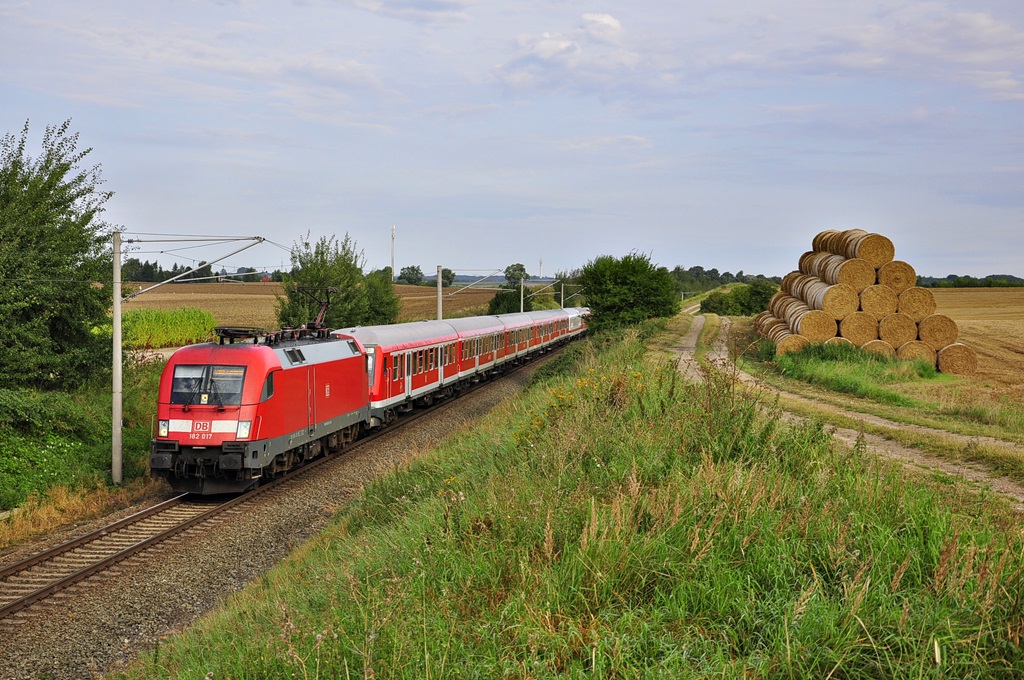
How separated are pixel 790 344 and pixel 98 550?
19760 millimetres

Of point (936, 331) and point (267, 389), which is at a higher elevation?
point (936, 331)

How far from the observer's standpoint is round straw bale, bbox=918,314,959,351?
81.5 feet

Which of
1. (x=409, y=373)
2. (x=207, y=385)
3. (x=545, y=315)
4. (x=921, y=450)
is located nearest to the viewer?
(x=921, y=450)

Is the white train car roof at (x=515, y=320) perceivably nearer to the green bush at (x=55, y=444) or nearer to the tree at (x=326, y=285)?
the tree at (x=326, y=285)

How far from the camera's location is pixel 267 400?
15.8 m

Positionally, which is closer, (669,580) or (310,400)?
(669,580)

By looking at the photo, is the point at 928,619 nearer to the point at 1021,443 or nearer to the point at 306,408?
the point at 1021,443

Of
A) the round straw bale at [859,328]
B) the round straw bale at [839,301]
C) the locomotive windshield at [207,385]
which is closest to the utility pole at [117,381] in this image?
the locomotive windshield at [207,385]

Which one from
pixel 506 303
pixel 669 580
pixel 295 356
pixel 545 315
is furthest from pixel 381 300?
pixel 669 580

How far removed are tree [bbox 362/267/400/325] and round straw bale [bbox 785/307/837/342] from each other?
25.3 meters

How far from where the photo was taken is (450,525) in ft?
23.8

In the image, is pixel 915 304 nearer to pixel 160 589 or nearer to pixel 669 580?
pixel 160 589

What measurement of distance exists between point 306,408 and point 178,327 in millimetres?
32316

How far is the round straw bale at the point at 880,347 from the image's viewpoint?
2489cm
